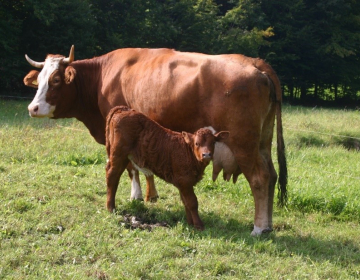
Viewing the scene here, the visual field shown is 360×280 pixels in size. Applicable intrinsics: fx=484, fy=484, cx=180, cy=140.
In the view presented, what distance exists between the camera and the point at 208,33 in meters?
32.7

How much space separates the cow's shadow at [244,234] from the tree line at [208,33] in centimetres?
1856

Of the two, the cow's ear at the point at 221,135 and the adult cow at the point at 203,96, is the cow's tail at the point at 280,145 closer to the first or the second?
the adult cow at the point at 203,96

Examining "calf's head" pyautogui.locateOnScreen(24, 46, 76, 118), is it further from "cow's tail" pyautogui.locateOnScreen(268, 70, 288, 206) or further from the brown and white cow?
"cow's tail" pyautogui.locateOnScreen(268, 70, 288, 206)

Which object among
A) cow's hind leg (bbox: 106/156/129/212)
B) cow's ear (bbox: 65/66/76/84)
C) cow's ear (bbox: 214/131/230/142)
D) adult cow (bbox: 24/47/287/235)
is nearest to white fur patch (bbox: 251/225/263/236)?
adult cow (bbox: 24/47/287/235)

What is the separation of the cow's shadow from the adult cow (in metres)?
0.31

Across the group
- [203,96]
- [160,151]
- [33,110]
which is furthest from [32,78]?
[203,96]

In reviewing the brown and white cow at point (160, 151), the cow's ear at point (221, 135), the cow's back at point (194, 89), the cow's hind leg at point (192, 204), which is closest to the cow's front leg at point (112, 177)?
the brown and white cow at point (160, 151)

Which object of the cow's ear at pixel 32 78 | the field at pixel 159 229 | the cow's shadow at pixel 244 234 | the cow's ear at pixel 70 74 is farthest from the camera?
the cow's ear at pixel 32 78

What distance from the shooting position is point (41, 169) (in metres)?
8.36

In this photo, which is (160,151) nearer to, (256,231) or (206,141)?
(206,141)

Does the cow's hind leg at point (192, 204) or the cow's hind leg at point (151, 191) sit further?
the cow's hind leg at point (151, 191)

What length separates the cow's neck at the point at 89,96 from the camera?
306 inches

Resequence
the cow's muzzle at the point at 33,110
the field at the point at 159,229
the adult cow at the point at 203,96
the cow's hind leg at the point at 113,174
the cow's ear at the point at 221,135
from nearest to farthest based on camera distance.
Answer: the field at the point at 159,229 → the cow's ear at the point at 221,135 → the adult cow at the point at 203,96 → the cow's hind leg at the point at 113,174 → the cow's muzzle at the point at 33,110

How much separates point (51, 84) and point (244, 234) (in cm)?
372
